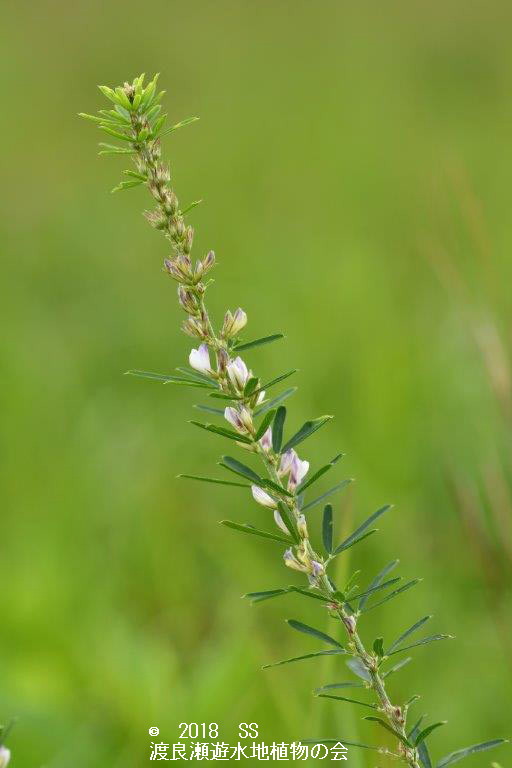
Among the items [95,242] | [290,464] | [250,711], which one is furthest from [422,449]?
[95,242]

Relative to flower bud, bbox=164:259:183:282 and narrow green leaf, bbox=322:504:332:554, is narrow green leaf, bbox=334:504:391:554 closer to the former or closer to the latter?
narrow green leaf, bbox=322:504:332:554

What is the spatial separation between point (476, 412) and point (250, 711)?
1.03 meters

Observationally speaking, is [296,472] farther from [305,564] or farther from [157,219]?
[157,219]

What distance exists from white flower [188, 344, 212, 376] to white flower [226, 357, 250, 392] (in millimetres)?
17

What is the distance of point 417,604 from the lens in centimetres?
164

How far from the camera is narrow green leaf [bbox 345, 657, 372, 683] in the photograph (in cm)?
69

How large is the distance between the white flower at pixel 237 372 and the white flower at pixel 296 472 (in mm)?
67

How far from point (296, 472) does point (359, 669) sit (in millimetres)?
139

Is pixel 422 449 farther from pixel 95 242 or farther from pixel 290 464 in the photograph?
pixel 95 242

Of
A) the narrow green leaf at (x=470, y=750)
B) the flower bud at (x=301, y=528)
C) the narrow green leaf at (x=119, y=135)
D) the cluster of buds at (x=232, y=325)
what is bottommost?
the narrow green leaf at (x=470, y=750)

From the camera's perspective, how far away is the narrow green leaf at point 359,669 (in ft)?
2.27

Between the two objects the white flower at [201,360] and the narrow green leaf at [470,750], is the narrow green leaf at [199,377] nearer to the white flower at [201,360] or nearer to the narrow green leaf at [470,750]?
the white flower at [201,360]

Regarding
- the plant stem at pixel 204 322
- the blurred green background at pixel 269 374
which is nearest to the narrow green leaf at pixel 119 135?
the plant stem at pixel 204 322

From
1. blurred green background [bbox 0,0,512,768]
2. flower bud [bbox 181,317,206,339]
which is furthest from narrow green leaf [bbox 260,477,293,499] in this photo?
blurred green background [bbox 0,0,512,768]
